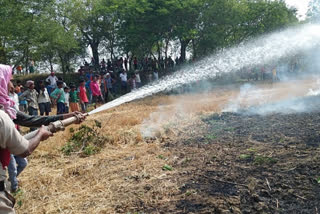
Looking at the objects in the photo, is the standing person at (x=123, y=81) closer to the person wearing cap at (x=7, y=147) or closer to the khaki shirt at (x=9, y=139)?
the person wearing cap at (x=7, y=147)

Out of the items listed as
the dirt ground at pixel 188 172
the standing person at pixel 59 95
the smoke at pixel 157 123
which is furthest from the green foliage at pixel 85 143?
the standing person at pixel 59 95

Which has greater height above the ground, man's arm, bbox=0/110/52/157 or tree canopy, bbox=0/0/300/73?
tree canopy, bbox=0/0/300/73

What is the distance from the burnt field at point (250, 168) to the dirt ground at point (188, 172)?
13mm

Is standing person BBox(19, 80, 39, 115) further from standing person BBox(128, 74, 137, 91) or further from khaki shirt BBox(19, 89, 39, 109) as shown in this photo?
standing person BBox(128, 74, 137, 91)

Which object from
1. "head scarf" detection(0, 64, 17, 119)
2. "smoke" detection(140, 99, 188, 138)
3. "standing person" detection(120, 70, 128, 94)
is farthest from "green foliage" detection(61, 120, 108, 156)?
"standing person" detection(120, 70, 128, 94)

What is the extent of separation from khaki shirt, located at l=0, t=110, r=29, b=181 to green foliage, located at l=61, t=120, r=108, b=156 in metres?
4.09

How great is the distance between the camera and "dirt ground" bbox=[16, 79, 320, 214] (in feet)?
12.0

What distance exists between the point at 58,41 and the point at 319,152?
1885 cm

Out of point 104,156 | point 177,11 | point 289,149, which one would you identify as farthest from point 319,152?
point 177,11

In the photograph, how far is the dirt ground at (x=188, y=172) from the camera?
12.0 ft

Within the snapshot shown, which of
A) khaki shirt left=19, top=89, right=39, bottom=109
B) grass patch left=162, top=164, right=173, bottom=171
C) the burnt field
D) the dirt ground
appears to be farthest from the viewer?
khaki shirt left=19, top=89, right=39, bottom=109

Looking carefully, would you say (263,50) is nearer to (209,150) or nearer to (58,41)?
(209,150)

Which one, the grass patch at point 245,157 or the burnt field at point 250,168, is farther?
the grass patch at point 245,157

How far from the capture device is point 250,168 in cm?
451
